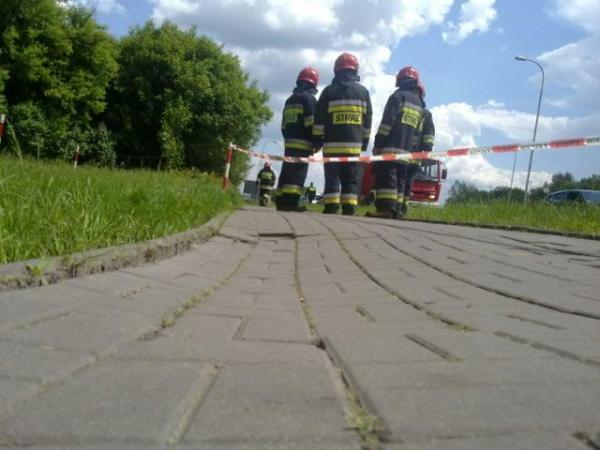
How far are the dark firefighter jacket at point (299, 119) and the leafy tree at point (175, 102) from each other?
25702 mm

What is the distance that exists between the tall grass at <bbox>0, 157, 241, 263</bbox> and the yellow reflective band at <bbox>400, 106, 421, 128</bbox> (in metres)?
6.05

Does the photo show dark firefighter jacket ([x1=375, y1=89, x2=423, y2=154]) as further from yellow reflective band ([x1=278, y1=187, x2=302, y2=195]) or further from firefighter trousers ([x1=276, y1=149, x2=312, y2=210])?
yellow reflective band ([x1=278, y1=187, x2=302, y2=195])

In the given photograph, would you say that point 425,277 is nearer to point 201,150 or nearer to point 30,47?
point 30,47

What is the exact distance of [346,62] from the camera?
11273 mm

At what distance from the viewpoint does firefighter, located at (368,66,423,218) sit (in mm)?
11491

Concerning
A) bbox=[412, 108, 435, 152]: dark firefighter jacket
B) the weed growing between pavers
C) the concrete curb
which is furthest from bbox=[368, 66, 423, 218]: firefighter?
the weed growing between pavers

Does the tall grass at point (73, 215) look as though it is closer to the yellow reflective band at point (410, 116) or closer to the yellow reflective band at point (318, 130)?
the yellow reflective band at point (318, 130)

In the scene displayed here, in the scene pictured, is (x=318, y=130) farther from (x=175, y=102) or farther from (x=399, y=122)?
(x=175, y=102)

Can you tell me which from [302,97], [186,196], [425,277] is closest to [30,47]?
[302,97]

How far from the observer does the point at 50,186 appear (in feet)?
16.1

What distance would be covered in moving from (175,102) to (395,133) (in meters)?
29.9

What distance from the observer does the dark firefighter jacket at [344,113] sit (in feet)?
36.8

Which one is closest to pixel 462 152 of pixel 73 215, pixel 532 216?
pixel 532 216

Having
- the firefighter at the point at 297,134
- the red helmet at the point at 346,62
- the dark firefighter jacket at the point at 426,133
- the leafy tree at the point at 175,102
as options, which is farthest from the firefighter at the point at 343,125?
the leafy tree at the point at 175,102
